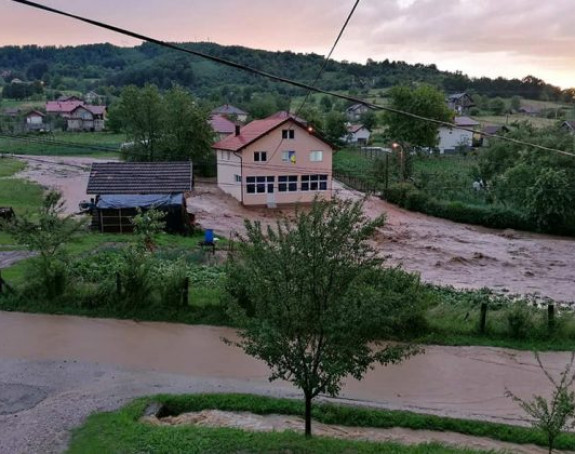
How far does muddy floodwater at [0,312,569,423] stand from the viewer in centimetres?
1077

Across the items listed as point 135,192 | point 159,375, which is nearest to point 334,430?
point 159,375

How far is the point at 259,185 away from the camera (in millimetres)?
35188

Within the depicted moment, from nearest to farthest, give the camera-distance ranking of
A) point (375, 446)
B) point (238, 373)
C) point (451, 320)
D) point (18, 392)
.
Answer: point (375, 446), point (18, 392), point (238, 373), point (451, 320)

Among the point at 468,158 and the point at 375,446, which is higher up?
the point at 468,158

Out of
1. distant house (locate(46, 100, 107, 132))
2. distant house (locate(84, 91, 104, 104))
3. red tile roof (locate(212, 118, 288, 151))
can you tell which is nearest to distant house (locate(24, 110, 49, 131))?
distant house (locate(46, 100, 107, 132))

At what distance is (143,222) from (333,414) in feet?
34.9

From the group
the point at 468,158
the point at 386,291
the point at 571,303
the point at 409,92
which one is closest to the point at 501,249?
the point at 571,303

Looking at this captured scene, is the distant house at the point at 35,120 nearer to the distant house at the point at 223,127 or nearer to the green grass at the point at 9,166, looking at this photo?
the green grass at the point at 9,166

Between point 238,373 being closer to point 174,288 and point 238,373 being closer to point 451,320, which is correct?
point 174,288

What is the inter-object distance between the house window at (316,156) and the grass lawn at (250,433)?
27.2 meters

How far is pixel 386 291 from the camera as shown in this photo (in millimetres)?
7703

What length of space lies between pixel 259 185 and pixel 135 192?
9.95 metres

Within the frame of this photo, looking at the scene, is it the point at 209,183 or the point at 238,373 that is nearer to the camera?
the point at 238,373

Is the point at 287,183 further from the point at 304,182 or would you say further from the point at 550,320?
the point at 550,320
